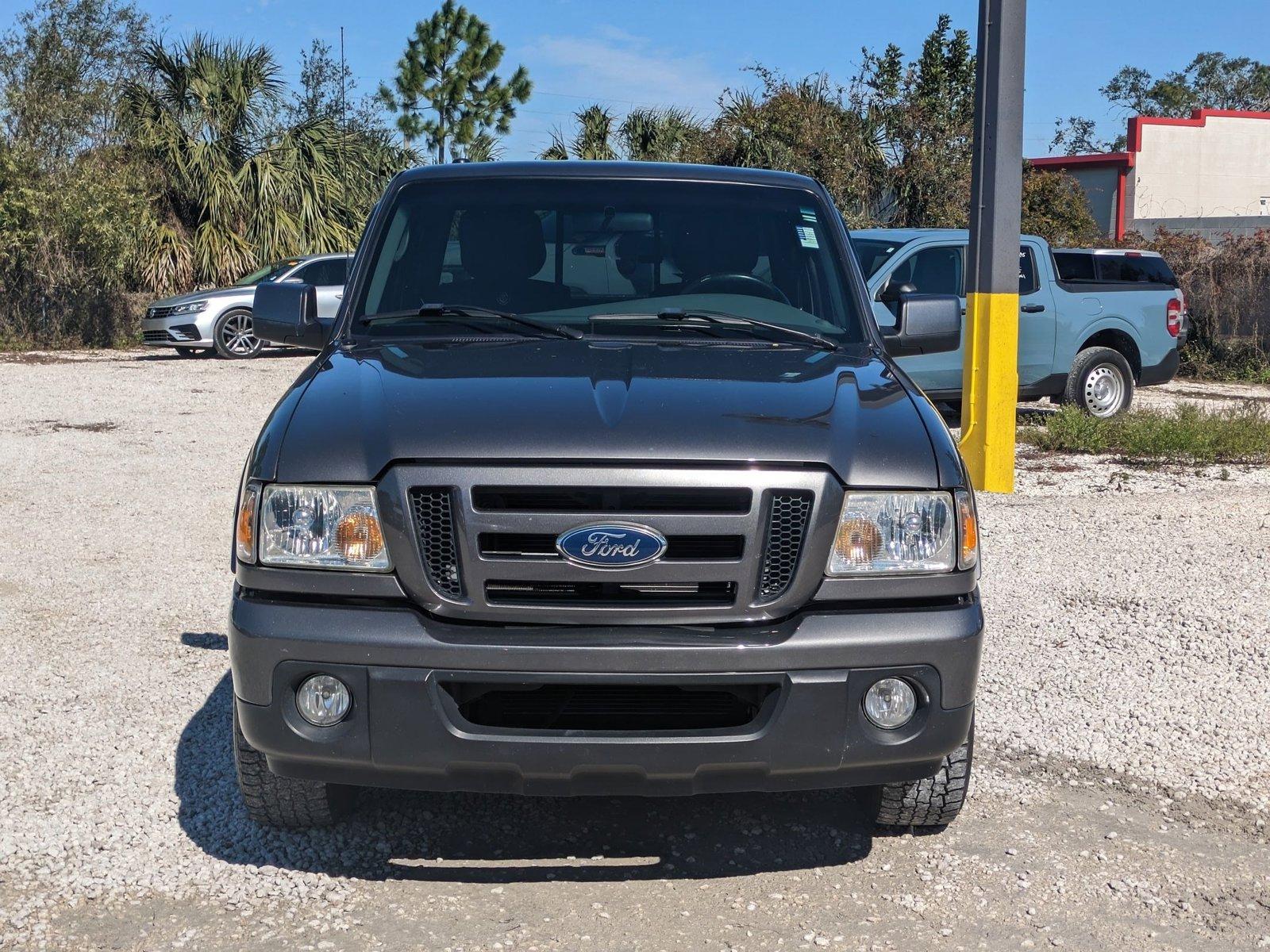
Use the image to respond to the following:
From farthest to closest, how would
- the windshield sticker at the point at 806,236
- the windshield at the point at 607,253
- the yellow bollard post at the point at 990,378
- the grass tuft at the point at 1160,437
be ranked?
the grass tuft at the point at 1160,437, the yellow bollard post at the point at 990,378, the windshield sticker at the point at 806,236, the windshield at the point at 607,253

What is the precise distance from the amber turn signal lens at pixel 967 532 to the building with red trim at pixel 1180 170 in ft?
104

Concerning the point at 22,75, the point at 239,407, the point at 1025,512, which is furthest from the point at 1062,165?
the point at 1025,512

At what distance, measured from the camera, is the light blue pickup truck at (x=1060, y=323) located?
11.8 meters

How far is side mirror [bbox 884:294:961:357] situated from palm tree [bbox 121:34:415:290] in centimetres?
1987

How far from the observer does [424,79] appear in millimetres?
45125

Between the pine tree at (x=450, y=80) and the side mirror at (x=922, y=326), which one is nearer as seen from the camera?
the side mirror at (x=922, y=326)

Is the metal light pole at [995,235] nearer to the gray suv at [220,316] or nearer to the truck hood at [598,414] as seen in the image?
the truck hood at [598,414]

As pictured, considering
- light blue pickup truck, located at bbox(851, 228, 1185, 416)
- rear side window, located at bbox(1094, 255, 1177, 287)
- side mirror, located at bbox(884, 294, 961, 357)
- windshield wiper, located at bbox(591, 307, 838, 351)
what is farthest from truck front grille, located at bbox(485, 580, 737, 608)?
rear side window, located at bbox(1094, 255, 1177, 287)

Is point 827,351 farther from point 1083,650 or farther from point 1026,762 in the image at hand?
point 1083,650

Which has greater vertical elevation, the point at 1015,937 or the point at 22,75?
the point at 22,75

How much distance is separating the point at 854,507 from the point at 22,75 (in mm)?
25870

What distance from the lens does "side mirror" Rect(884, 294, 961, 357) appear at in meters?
4.62

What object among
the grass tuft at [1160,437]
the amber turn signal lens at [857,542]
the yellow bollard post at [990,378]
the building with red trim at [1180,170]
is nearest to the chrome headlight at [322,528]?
the amber turn signal lens at [857,542]

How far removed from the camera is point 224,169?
76.7ft
